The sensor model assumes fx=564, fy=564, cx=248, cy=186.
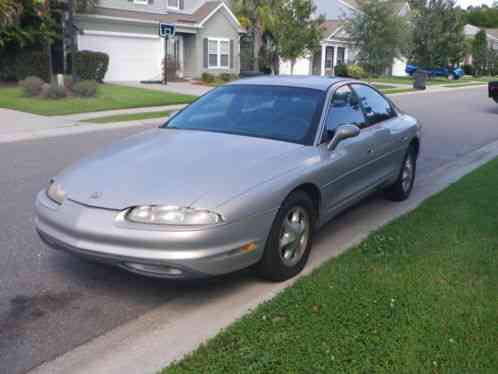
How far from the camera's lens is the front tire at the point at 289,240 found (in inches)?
161

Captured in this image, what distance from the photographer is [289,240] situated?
14.1 ft

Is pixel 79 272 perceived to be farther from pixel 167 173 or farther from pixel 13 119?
pixel 13 119

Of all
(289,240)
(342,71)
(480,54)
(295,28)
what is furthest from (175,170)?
(480,54)

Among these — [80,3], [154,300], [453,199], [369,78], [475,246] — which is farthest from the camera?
[369,78]

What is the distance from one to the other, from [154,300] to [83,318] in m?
0.53

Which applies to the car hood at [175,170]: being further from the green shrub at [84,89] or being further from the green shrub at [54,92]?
the green shrub at [84,89]

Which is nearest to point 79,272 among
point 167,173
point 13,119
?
point 167,173

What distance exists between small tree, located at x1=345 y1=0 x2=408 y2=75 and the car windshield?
1247 inches

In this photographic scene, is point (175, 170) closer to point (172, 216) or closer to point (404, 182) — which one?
point (172, 216)

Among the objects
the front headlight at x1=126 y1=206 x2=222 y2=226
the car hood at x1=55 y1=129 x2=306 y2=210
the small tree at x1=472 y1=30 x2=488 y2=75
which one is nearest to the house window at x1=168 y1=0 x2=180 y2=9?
the car hood at x1=55 y1=129 x2=306 y2=210

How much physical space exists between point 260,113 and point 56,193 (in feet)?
6.31

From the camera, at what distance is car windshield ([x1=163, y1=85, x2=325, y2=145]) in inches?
190

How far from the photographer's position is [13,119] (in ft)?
46.9

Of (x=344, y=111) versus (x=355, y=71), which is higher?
(x=355, y=71)
